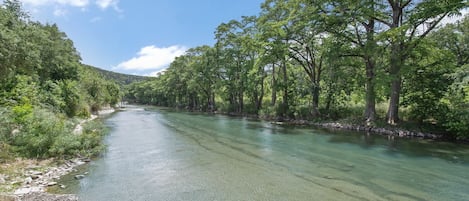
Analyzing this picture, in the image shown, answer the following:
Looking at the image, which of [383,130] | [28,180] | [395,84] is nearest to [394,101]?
[395,84]

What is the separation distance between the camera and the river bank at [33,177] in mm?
5125

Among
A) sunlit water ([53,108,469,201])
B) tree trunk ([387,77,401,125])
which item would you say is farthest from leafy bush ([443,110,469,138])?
tree trunk ([387,77,401,125])

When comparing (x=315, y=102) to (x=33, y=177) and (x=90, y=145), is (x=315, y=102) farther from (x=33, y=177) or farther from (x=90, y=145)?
(x=33, y=177)

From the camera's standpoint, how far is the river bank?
5.12 m

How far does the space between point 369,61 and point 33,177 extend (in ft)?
61.7

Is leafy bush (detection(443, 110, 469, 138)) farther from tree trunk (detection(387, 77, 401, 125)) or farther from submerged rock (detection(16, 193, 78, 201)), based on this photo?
submerged rock (detection(16, 193, 78, 201))

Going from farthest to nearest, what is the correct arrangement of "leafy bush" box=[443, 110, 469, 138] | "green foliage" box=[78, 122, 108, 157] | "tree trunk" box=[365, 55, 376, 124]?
1. "tree trunk" box=[365, 55, 376, 124]
2. "leafy bush" box=[443, 110, 469, 138]
3. "green foliage" box=[78, 122, 108, 157]

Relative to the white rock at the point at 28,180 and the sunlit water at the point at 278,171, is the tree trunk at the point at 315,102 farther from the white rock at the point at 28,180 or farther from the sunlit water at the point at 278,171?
the white rock at the point at 28,180

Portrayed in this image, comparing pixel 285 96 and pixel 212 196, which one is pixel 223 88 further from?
pixel 212 196

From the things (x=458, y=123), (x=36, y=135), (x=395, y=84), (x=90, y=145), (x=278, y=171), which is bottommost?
(x=278, y=171)

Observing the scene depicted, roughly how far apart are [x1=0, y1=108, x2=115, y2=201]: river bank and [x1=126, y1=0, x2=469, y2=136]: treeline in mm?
15292

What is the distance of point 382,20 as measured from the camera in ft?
55.3

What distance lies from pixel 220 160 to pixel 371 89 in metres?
12.4

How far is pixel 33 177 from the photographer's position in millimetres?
6320
